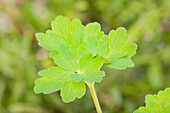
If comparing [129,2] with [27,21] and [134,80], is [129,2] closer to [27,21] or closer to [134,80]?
[134,80]

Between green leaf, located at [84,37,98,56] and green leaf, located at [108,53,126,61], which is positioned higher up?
green leaf, located at [84,37,98,56]

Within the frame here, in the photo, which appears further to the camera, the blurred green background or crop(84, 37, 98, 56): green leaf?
the blurred green background

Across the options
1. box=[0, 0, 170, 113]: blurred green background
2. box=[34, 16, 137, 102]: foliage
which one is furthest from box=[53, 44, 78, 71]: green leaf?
box=[0, 0, 170, 113]: blurred green background

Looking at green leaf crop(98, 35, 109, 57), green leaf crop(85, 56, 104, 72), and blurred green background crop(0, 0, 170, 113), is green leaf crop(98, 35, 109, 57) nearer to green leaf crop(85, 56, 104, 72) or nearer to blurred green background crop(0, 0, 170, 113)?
green leaf crop(85, 56, 104, 72)

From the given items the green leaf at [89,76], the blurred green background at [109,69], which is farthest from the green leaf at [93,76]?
the blurred green background at [109,69]

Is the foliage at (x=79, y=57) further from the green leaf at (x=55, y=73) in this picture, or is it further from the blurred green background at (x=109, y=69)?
the blurred green background at (x=109, y=69)
